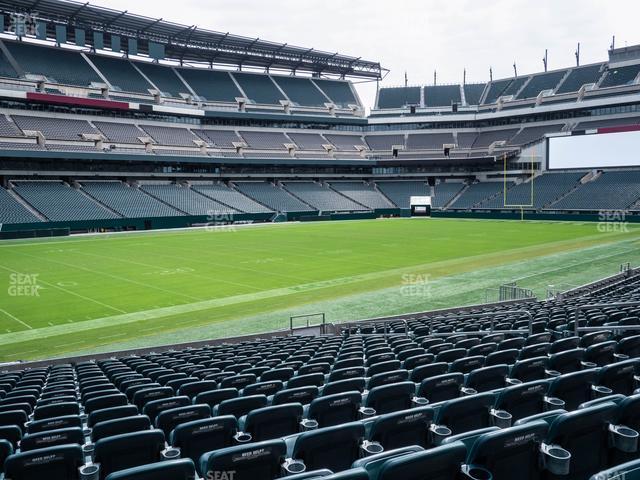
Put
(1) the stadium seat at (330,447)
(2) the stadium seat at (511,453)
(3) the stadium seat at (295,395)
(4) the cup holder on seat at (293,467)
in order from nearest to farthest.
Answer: (2) the stadium seat at (511,453)
(4) the cup holder on seat at (293,467)
(1) the stadium seat at (330,447)
(3) the stadium seat at (295,395)

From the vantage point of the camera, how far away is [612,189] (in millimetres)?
66188

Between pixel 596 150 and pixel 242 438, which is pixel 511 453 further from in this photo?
pixel 596 150

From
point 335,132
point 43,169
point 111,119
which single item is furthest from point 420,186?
point 43,169

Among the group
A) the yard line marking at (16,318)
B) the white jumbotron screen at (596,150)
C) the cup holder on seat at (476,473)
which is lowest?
the yard line marking at (16,318)

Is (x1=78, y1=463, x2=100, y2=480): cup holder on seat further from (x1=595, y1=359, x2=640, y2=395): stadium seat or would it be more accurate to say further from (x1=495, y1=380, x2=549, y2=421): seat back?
(x1=595, y1=359, x2=640, y2=395): stadium seat

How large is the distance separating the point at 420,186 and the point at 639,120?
110 ft

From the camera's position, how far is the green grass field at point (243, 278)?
67.1 ft

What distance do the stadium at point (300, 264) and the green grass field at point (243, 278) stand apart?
0.24 metres

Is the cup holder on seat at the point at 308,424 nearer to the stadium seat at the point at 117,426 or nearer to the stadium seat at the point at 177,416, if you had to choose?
the stadium seat at the point at 177,416

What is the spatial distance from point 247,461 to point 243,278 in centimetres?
2650

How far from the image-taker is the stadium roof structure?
206ft

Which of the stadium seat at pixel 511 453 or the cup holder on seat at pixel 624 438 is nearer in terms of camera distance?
the stadium seat at pixel 511 453

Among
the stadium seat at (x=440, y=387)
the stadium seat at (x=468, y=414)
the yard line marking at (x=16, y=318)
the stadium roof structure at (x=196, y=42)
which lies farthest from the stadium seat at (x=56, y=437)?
the stadium roof structure at (x=196, y=42)

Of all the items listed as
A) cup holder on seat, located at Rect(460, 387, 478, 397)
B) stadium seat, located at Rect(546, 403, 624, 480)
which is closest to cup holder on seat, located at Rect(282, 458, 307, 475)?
stadium seat, located at Rect(546, 403, 624, 480)
